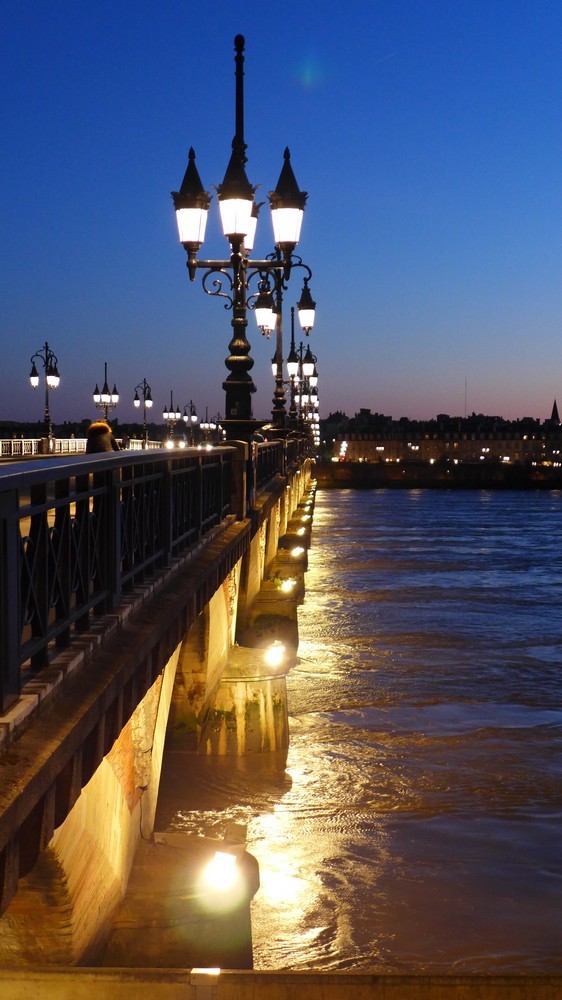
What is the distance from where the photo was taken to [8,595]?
3625mm

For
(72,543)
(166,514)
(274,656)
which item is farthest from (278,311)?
(72,543)

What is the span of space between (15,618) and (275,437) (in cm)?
2117

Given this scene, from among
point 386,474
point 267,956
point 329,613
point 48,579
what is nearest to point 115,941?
point 267,956

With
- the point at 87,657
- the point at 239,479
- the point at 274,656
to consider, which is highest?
the point at 239,479

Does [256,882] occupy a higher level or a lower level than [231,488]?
lower

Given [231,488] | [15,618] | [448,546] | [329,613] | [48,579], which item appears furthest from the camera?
[448,546]

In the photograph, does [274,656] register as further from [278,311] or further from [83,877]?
[278,311]

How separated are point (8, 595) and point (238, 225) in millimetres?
9300

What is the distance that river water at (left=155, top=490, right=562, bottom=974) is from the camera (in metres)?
9.95

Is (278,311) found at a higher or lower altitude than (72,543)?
higher

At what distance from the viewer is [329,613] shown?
3056 centimetres

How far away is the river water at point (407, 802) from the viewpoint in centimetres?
995

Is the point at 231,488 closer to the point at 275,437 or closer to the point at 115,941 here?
the point at 115,941

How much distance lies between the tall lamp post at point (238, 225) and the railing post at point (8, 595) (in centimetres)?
901
